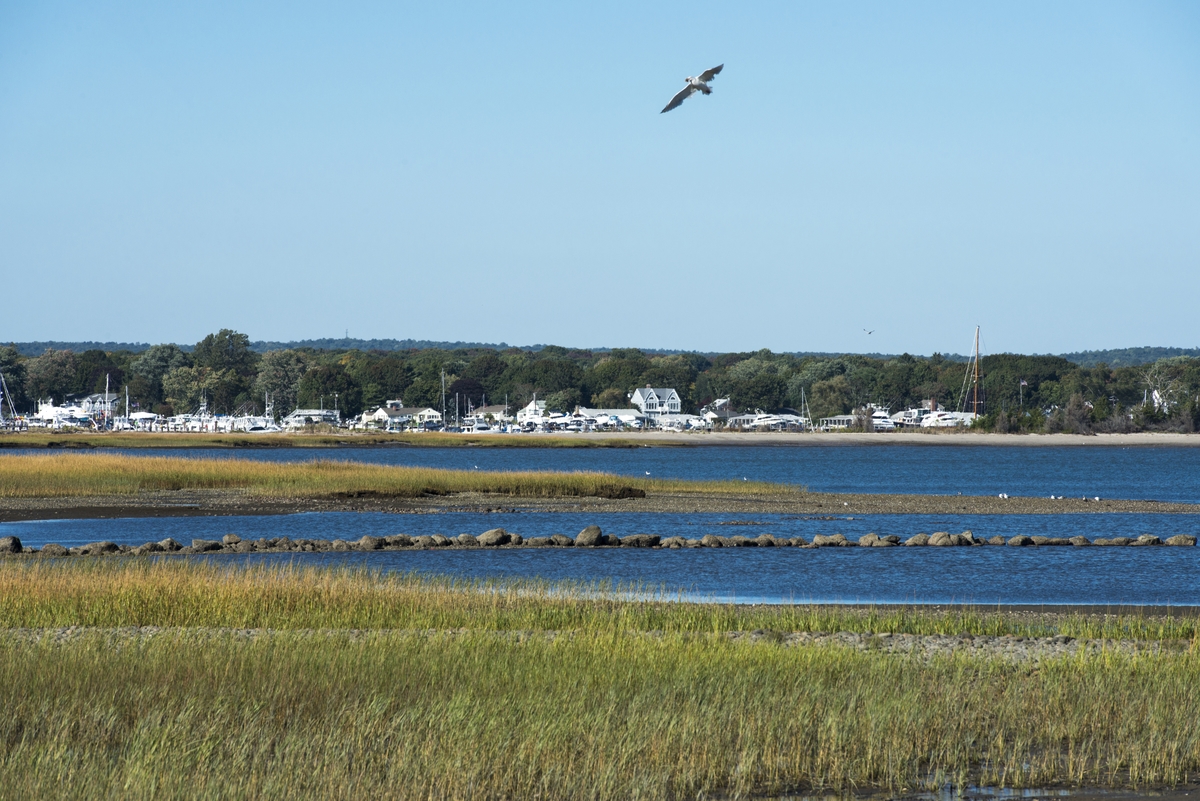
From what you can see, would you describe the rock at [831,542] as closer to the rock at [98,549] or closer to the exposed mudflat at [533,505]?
the exposed mudflat at [533,505]

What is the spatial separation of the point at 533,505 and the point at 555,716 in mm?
39339

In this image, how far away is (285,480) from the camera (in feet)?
190

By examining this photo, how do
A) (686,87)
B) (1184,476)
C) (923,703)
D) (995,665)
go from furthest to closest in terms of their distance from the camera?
1. (1184,476)
2. (686,87)
3. (995,665)
4. (923,703)

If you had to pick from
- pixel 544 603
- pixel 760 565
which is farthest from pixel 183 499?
pixel 544 603

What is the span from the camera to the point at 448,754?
11352 mm

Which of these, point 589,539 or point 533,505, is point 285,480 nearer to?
point 533,505

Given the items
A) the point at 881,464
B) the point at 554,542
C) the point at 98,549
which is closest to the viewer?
the point at 98,549

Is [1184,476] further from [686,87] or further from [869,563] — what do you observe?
[686,87]

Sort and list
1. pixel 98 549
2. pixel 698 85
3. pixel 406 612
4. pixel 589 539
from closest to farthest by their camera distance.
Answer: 1. pixel 406 612
2. pixel 698 85
3. pixel 98 549
4. pixel 589 539

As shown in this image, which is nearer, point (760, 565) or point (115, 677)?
point (115, 677)

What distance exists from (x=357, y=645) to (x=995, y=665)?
7910 mm

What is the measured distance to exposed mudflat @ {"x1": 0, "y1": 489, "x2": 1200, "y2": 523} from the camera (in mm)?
47781

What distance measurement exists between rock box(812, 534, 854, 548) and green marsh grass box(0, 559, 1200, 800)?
1987 cm

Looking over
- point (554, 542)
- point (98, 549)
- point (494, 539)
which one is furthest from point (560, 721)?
point (554, 542)
